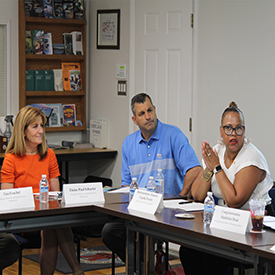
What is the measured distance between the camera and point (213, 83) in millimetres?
4445

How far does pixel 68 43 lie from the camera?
5.55 meters

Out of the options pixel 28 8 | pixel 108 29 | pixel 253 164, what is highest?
pixel 28 8

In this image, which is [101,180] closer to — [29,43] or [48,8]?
[29,43]

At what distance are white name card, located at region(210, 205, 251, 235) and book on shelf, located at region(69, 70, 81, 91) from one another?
3563 millimetres

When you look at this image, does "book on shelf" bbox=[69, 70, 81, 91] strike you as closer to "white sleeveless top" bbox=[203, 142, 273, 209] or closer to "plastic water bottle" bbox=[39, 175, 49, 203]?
"plastic water bottle" bbox=[39, 175, 49, 203]

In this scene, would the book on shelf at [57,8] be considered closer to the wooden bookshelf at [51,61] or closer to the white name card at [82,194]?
the wooden bookshelf at [51,61]

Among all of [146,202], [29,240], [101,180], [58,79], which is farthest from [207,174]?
[58,79]

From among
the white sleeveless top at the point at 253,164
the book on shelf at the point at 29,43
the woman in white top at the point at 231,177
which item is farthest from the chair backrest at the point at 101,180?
the white sleeveless top at the point at 253,164

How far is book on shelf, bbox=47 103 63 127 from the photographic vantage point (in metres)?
5.51

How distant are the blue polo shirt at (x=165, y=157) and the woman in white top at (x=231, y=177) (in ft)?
1.73

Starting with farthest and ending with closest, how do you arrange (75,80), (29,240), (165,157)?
1. (75,80)
2. (165,157)
3. (29,240)

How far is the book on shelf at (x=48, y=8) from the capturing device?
5.34m

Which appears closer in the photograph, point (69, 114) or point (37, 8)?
point (37, 8)

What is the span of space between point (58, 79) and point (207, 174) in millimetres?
2974
